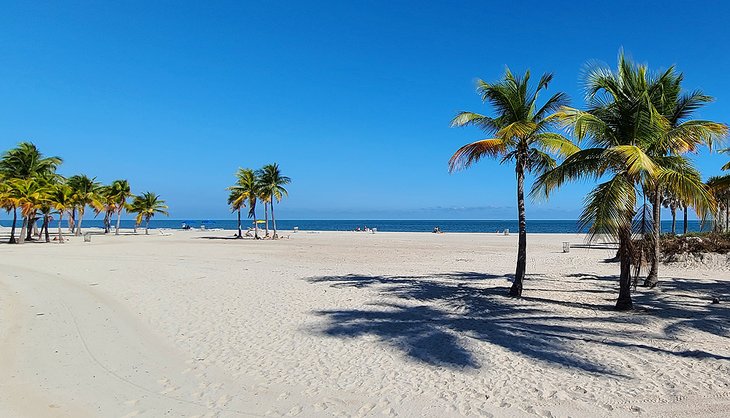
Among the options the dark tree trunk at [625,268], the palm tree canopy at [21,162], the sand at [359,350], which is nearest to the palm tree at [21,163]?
the palm tree canopy at [21,162]

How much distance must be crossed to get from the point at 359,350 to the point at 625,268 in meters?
6.34

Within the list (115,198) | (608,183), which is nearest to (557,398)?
(608,183)

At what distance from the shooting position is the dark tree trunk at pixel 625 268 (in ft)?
29.1

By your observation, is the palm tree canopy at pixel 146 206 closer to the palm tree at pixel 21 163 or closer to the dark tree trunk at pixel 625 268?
the palm tree at pixel 21 163

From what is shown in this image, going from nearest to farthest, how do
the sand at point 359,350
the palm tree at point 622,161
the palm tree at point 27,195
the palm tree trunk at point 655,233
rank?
the sand at point 359,350 < the palm tree at point 622,161 < the palm tree trunk at point 655,233 < the palm tree at point 27,195

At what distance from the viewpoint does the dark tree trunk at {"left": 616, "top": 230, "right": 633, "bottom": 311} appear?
8875mm

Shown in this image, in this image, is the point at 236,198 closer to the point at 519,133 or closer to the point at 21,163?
the point at 21,163

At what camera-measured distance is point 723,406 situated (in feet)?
14.7

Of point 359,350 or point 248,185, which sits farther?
point 248,185

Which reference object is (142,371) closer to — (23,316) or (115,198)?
(23,316)

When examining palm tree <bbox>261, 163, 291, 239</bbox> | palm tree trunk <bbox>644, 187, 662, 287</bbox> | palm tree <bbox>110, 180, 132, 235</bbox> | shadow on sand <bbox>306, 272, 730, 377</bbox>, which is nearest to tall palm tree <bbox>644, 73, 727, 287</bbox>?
palm tree trunk <bbox>644, 187, 662, 287</bbox>

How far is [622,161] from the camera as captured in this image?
8.74m

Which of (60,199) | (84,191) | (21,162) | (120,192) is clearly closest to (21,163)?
(21,162)

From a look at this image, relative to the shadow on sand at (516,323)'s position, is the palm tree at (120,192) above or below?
above
